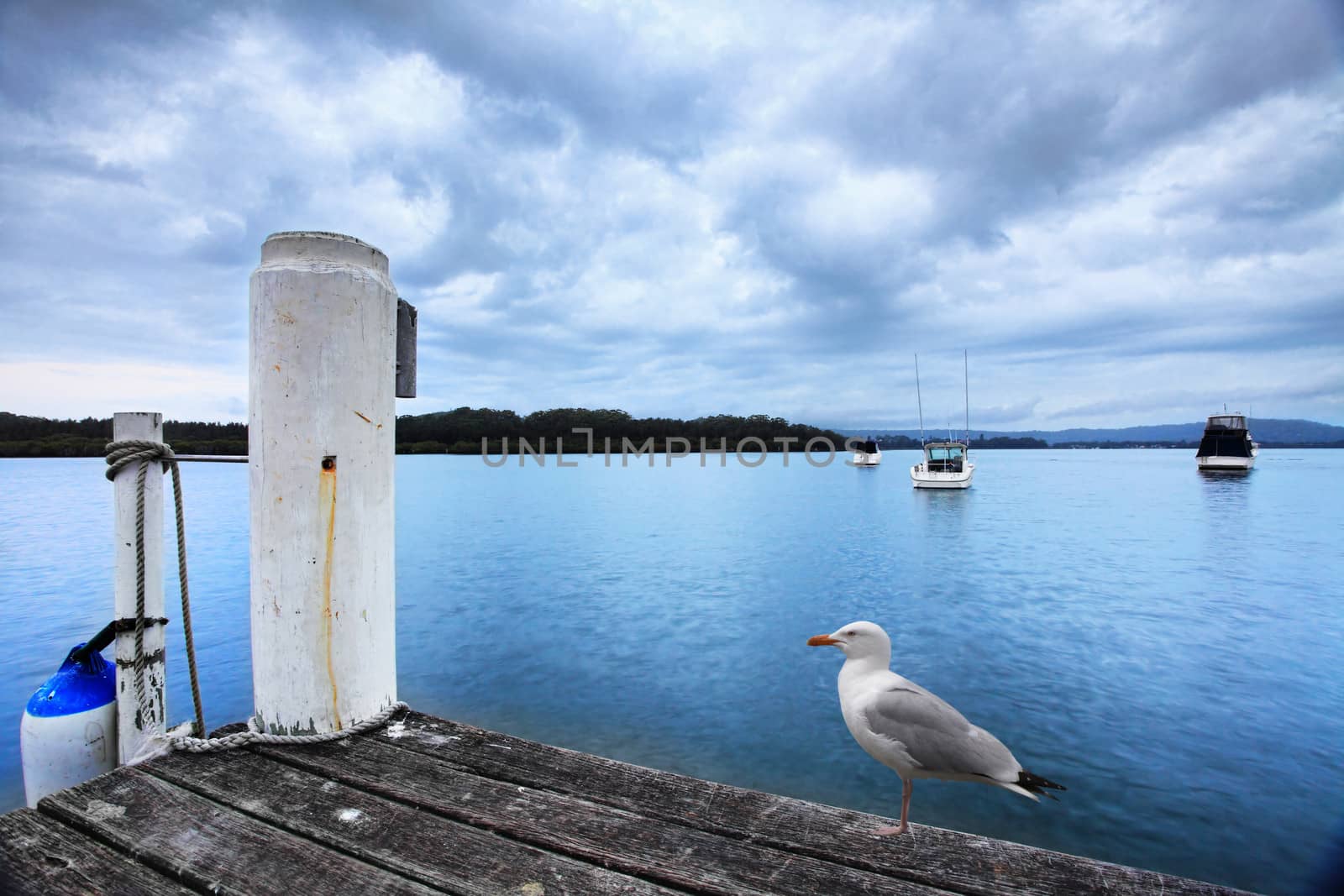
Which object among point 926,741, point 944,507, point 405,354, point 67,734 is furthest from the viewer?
point 944,507

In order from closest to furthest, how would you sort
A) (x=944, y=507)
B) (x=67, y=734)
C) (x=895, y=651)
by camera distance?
(x=67, y=734), (x=895, y=651), (x=944, y=507)

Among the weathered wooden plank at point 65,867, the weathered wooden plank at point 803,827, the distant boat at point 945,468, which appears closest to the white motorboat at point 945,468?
the distant boat at point 945,468

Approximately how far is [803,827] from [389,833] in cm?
138

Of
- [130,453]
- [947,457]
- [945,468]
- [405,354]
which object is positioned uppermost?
[405,354]

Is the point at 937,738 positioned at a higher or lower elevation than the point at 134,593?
lower

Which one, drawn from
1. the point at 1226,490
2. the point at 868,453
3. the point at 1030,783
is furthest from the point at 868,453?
the point at 1030,783

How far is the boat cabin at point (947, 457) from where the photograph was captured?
43406 millimetres

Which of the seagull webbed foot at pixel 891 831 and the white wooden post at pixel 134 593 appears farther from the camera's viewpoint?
the white wooden post at pixel 134 593

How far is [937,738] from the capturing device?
257 cm

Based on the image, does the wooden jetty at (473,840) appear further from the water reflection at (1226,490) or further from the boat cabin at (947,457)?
the boat cabin at (947,457)

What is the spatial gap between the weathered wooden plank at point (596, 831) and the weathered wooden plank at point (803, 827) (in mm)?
54

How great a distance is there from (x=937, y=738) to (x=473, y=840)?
1.74 metres

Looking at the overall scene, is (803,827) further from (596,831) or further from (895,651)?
(895,651)

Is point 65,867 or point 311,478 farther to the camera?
point 311,478
